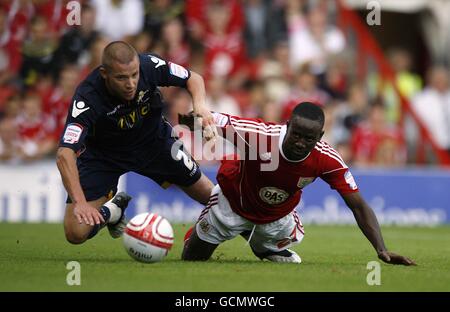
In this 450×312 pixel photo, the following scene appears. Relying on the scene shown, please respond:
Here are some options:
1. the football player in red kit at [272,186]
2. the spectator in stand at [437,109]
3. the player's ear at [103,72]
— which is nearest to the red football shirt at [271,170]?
the football player in red kit at [272,186]

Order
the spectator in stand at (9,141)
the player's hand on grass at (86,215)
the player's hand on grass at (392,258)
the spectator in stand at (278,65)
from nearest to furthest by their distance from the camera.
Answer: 1. the player's hand on grass at (86,215)
2. the player's hand on grass at (392,258)
3. the spectator in stand at (9,141)
4. the spectator in stand at (278,65)

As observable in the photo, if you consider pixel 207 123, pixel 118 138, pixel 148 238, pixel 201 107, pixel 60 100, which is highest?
pixel 60 100

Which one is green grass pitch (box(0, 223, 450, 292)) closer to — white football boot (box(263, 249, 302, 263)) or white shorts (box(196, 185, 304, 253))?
white football boot (box(263, 249, 302, 263))

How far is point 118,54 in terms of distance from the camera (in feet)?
29.1

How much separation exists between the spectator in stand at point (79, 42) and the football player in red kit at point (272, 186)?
793cm

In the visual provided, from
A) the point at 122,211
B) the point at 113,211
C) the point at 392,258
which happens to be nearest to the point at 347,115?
the point at 122,211

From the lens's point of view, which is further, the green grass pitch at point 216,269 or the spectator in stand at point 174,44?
the spectator in stand at point 174,44

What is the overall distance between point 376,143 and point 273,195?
30.9 ft

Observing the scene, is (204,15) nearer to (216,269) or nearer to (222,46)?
(222,46)

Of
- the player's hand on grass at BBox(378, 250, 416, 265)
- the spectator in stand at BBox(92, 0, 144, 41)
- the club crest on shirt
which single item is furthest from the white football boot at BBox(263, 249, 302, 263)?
the spectator in stand at BBox(92, 0, 144, 41)

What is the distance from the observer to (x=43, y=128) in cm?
1661

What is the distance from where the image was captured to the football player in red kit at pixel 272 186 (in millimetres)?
8664

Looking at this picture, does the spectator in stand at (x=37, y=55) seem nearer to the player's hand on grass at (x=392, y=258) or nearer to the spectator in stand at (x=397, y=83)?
the spectator in stand at (x=397, y=83)
